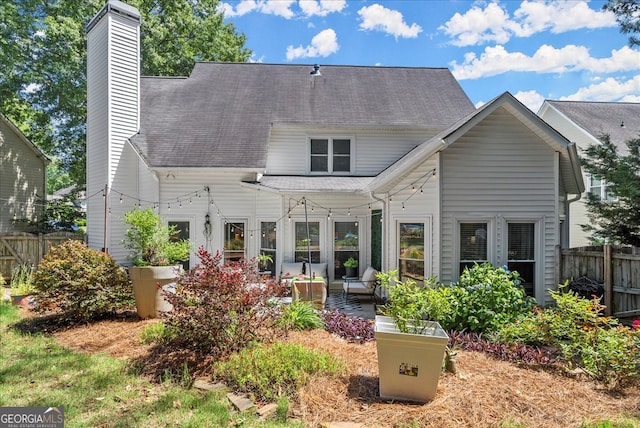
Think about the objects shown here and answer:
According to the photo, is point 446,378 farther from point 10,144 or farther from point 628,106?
point 628,106

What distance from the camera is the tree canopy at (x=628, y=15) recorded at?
27.9ft

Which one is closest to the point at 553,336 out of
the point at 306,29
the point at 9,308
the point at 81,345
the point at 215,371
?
the point at 215,371

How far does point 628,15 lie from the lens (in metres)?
8.61

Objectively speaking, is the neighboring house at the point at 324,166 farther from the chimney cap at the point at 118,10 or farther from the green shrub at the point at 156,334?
the green shrub at the point at 156,334

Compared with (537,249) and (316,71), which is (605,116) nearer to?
(316,71)

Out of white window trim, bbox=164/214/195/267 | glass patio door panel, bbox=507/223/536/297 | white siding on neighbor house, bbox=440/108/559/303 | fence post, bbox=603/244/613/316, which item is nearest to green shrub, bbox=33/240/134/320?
white window trim, bbox=164/214/195/267

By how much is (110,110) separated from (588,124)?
71.4ft

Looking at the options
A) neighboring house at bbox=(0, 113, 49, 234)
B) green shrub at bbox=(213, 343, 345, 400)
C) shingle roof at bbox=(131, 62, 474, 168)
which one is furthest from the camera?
neighboring house at bbox=(0, 113, 49, 234)

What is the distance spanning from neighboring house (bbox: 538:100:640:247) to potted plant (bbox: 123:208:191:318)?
58.8ft

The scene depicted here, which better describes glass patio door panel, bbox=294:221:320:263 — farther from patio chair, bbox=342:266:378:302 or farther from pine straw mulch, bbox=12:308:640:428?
pine straw mulch, bbox=12:308:640:428

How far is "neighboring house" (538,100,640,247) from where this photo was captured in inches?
687

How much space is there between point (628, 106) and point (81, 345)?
28150mm

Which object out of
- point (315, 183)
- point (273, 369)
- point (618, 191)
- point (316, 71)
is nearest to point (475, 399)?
point (273, 369)

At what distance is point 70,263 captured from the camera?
6727mm
